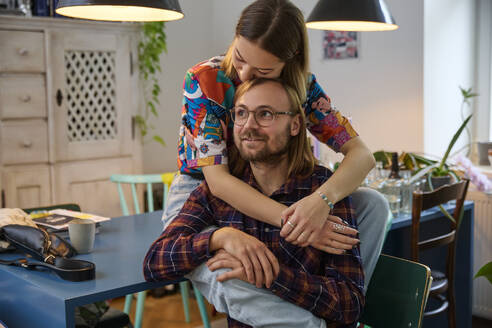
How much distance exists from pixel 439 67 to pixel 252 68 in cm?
230

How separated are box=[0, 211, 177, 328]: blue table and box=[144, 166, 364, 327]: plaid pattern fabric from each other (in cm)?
11

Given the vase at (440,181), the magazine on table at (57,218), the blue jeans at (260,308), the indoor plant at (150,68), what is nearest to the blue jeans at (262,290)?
the blue jeans at (260,308)

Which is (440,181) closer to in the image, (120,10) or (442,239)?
(442,239)

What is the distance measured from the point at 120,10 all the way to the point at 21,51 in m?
1.67

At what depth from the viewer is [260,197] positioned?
1.53 meters

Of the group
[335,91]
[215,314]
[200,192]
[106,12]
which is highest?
[106,12]

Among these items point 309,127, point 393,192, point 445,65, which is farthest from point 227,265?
point 445,65

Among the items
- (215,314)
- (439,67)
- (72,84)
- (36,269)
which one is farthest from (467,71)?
(36,269)

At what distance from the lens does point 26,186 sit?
3391 millimetres

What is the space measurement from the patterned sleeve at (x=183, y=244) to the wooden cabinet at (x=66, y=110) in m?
2.02

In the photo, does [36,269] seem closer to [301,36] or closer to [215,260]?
[215,260]

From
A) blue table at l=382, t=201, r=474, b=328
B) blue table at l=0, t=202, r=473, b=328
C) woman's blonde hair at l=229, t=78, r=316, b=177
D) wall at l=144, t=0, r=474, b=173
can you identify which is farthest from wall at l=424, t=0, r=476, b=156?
woman's blonde hair at l=229, t=78, r=316, b=177

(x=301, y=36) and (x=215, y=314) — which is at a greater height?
(x=301, y=36)

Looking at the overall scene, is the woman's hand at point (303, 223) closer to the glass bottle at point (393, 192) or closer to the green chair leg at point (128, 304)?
the glass bottle at point (393, 192)
